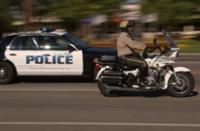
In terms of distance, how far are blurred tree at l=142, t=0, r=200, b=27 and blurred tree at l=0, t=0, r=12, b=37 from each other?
35.6 ft

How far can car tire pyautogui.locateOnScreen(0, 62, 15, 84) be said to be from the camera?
15.4 m

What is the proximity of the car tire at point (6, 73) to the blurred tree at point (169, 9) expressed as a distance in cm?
2736

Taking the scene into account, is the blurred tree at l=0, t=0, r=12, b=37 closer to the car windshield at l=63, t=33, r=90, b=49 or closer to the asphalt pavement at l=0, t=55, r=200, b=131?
the car windshield at l=63, t=33, r=90, b=49

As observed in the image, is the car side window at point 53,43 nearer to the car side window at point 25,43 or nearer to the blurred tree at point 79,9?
the car side window at point 25,43

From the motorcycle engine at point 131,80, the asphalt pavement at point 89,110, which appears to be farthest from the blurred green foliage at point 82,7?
the motorcycle engine at point 131,80

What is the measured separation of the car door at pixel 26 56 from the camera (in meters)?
15.4

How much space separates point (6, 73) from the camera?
15469 mm

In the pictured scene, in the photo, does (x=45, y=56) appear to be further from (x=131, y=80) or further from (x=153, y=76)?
(x=153, y=76)

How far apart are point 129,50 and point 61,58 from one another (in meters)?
3.29

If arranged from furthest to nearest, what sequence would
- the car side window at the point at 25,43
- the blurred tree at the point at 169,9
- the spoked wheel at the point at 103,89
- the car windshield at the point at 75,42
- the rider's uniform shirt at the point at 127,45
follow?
the blurred tree at the point at 169,9
the car side window at the point at 25,43
the car windshield at the point at 75,42
the spoked wheel at the point at 103,89
the rider's uniform shirt at the point at 127,45

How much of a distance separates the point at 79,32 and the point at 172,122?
35896mm

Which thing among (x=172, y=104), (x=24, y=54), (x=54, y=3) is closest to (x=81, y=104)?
(x=172, y=104)

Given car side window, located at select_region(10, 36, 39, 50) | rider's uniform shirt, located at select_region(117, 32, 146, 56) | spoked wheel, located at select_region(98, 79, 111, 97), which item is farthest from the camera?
car side window, located at select_region(10, 36, 39, 50)

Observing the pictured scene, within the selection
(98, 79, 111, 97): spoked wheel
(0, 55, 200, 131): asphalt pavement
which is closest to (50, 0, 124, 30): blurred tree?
(0, 55, 200, 131): asphalt pavement
